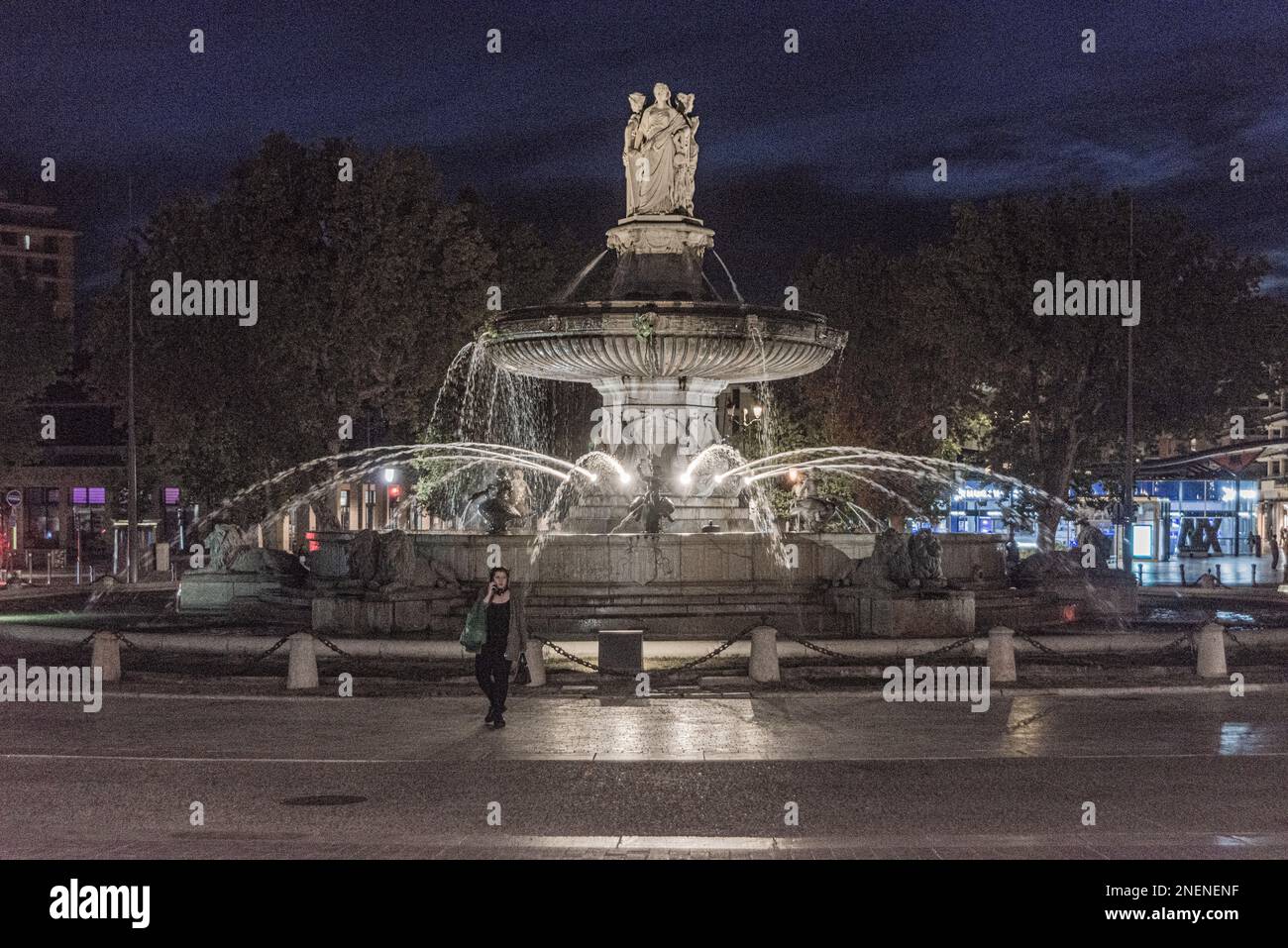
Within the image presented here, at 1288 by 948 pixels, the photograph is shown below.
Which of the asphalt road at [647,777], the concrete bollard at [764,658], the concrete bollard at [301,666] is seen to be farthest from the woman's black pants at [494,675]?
the concrete bollard at [764,658]

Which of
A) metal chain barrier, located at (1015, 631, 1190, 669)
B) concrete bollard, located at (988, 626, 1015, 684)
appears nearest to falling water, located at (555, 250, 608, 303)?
metal chain barrier, located at (1015, 631, 1190, 669)

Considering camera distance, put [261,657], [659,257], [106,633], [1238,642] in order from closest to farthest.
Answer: [106,633], [261,657], [1238,642], [659,257]

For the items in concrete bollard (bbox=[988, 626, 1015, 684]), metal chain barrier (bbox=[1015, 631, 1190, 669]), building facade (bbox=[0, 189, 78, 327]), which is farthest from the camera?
building facade (bbox=[0, 189, 78, 327])

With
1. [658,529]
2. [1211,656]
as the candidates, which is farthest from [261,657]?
[1211,656]

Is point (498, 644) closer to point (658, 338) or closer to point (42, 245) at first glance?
point (658, 338)

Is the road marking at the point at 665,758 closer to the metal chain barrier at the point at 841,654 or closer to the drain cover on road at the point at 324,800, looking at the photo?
the drain cover on road at the point at 324,800

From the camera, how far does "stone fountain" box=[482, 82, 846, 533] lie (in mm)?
28266

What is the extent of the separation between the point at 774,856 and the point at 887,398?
5635cm

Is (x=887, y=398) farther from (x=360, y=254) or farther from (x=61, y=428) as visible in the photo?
(x=61, y=428)

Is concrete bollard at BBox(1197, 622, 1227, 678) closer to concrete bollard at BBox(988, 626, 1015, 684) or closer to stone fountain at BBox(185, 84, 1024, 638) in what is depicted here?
concrete bollard at BBox(988, 626, 1015, 684)

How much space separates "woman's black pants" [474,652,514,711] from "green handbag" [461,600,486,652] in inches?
4.5

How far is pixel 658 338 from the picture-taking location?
28.2m

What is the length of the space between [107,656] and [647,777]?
8.86 m

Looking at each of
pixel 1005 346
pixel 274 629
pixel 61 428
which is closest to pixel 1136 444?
pixel 1005 346
